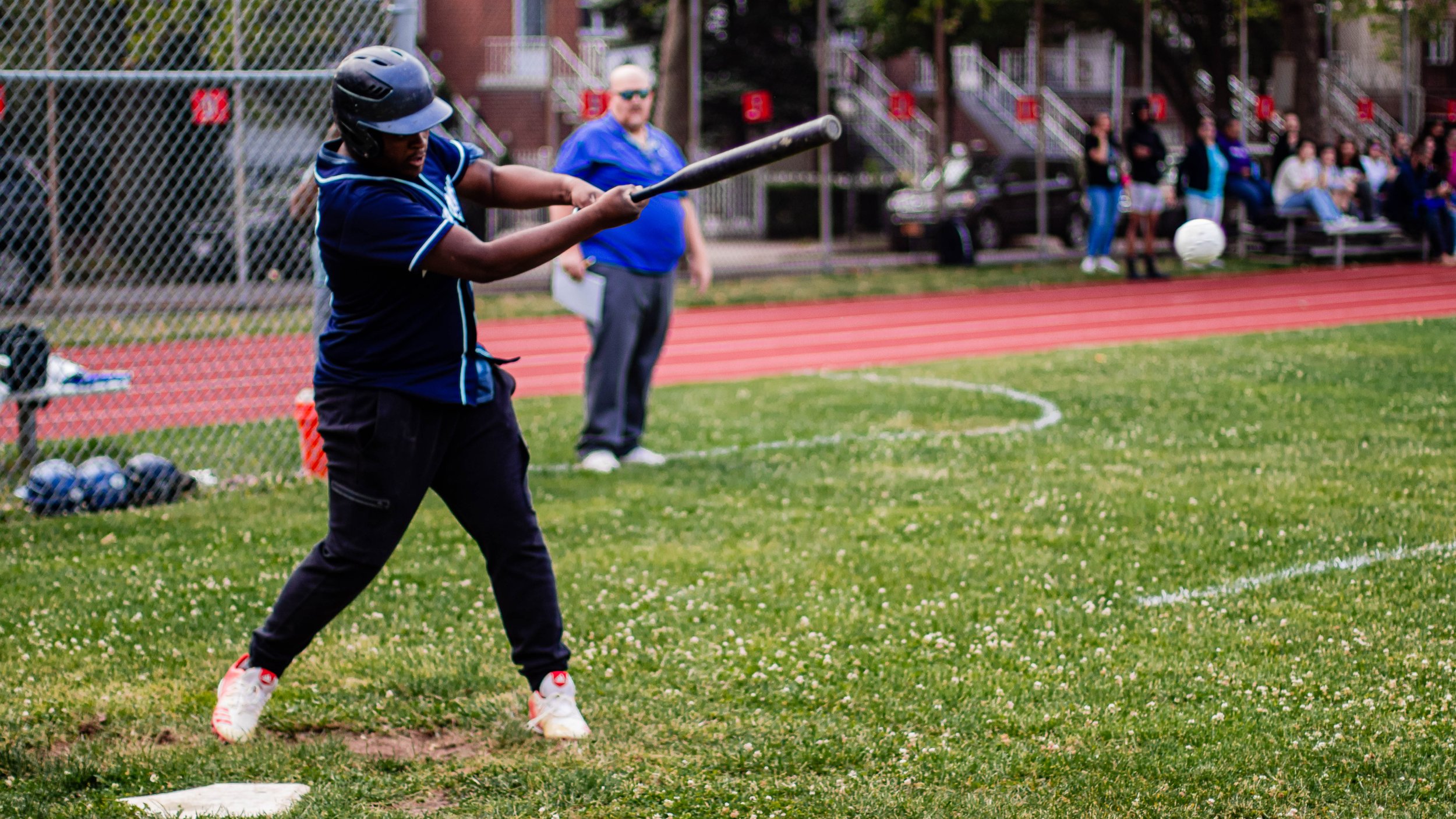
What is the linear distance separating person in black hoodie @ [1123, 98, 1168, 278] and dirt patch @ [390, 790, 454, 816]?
1661 cm

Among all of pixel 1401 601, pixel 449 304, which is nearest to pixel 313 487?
pixel 449 304

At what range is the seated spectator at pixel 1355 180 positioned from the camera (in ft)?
77.2

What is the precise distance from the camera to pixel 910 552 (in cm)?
630

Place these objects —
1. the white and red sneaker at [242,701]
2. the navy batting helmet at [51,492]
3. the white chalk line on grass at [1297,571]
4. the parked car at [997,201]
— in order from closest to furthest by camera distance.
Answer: the white and red sneaker at [242,701], the white chalk line on grass at [1297,571], the navy batting helmet at [51,492], the parked car at [997,201]

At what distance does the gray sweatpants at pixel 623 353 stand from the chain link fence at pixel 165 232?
1873 mm

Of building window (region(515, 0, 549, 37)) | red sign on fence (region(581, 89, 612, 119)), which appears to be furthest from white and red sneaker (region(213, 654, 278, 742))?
building window (region(515, 0, 549, 37))

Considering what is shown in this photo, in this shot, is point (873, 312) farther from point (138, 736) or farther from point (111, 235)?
point (138, 736)

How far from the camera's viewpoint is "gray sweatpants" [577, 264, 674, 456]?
8.30 meters

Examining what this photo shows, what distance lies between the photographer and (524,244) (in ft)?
12.7

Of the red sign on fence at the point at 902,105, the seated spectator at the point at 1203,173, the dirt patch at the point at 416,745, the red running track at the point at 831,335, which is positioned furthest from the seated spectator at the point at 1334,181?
the dirt patch at the point at 416,745

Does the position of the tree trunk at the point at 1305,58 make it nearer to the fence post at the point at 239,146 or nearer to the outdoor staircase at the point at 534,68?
the outdoor staircase at the point at 534,68

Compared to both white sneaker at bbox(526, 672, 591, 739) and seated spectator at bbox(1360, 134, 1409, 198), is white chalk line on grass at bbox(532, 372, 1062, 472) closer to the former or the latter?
white sneaker at bbox(526, 672, 591, 739)

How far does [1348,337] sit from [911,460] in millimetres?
6557

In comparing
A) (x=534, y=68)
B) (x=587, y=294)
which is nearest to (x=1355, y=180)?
(x=534, y=68)
